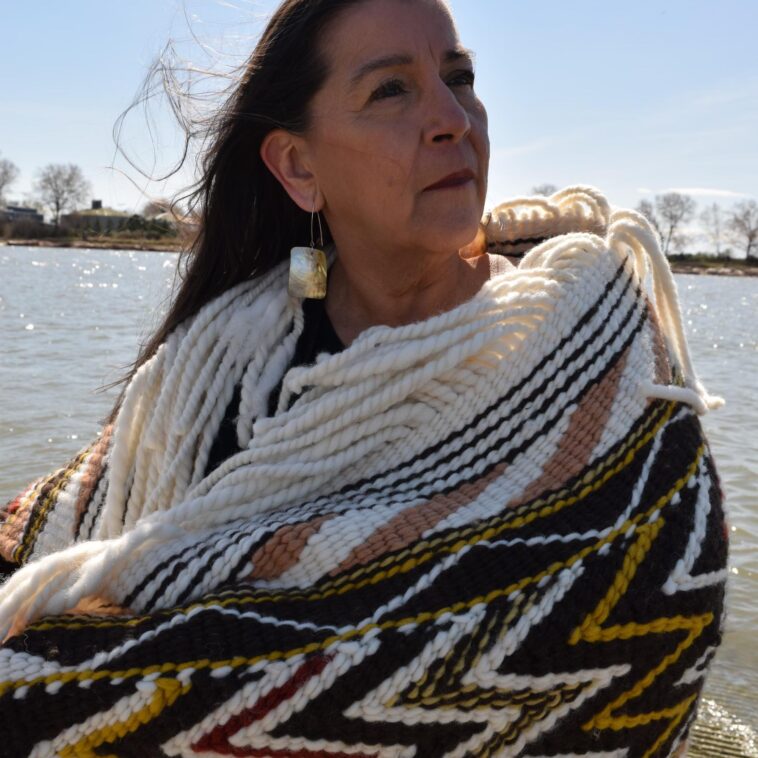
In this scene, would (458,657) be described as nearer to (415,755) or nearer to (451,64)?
(415,755)

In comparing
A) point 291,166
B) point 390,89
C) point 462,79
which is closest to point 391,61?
point 390,89

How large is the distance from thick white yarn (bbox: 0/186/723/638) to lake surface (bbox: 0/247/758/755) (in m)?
0.45

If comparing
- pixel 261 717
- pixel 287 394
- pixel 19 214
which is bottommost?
pixel 19 214

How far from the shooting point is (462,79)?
1.70m

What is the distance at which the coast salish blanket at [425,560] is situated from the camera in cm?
117

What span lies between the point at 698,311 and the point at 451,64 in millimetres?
Answer: 22910

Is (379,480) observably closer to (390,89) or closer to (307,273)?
(307,273)

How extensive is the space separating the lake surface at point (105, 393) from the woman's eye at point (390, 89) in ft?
2.68

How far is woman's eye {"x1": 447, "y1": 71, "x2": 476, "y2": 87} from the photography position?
168 centimetres

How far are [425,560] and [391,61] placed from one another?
89cm

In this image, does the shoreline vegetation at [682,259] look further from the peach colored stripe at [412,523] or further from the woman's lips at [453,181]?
the peach colored stripe at [412,523]

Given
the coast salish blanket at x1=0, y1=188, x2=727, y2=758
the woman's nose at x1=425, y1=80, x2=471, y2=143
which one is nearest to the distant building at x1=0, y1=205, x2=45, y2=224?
the woman's nose at x1=425, y1=80, x2=471, y2=143

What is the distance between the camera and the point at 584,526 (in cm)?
128

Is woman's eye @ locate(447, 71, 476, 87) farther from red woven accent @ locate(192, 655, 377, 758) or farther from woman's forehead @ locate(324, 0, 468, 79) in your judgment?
red woven accent @ locate(192, 655, 377, 758)
